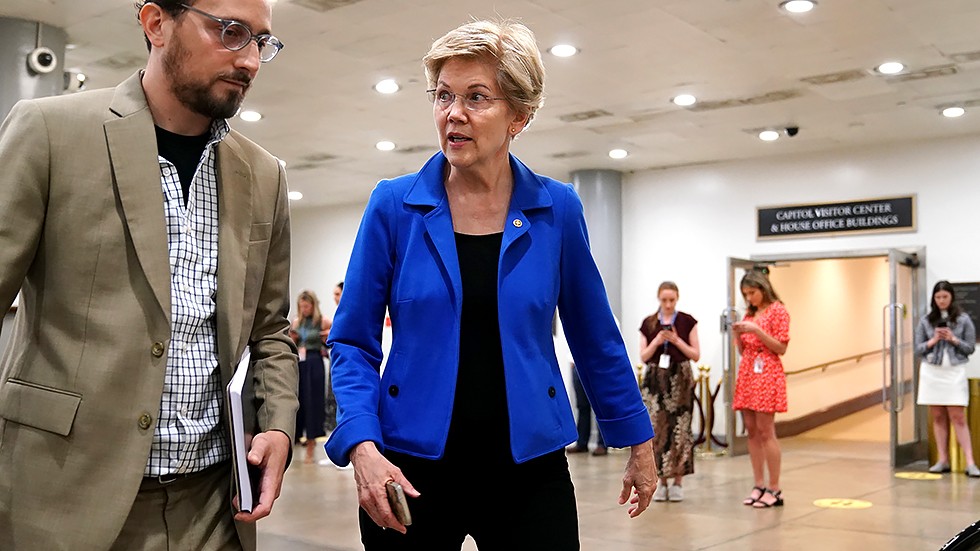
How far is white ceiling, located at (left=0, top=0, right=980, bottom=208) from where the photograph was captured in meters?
6.42

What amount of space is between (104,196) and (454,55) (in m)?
0.74

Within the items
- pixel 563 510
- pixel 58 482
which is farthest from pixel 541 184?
pixel 58 482

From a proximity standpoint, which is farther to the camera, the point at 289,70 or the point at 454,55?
the point at 289,70

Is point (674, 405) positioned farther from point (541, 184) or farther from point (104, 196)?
point (104, 196)

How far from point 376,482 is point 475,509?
245 millimetres

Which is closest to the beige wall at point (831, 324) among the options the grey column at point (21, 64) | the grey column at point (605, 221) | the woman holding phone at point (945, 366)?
the grey column at point (605, 221)

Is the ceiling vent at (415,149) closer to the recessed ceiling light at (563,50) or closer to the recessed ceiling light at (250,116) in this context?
the recessed ceiling light at (250,116)

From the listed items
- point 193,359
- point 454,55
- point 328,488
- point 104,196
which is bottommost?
point 328,488

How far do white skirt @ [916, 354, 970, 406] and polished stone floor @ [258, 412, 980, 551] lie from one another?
2.47 feet

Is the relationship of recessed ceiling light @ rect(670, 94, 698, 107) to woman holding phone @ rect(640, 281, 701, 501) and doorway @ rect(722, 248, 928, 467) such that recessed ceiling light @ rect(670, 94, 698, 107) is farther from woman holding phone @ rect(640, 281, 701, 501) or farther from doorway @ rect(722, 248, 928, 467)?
doorway @ rect(722, 248, 928, 467)

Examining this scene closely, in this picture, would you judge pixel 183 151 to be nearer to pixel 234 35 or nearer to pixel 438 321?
pixel 234 35

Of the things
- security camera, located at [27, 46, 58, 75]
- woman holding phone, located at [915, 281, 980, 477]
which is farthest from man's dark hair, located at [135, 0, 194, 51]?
woman holding phone, located at [915, 281, 980, 477]

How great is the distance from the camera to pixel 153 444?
1.49m

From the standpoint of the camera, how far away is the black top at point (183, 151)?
5.24 ft
